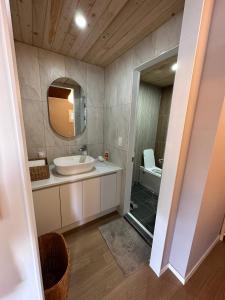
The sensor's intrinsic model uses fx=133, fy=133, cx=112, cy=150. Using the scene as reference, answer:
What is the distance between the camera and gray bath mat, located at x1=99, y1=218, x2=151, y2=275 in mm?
1384

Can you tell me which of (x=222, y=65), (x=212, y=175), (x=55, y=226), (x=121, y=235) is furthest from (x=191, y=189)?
(x=55, y=226)

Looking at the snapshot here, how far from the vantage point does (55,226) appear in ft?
5.18

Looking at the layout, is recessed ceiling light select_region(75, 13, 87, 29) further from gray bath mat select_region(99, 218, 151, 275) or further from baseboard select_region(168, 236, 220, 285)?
baseboard select_region(168, 236, 220, 285)

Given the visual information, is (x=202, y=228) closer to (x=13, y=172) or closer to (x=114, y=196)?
(x=114, y=196)

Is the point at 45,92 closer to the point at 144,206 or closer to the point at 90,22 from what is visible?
the point at 90,22

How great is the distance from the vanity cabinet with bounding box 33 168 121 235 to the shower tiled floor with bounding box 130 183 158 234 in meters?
0.40

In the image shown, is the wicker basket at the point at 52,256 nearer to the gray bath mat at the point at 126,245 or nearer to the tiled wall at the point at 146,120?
the gray bath mat at the point at 126,245

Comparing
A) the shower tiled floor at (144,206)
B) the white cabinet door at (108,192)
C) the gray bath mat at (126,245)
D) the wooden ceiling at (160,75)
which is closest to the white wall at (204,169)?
the gray bath mat at (126,245)

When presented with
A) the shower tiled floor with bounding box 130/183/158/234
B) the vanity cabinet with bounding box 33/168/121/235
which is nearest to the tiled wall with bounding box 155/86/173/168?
the shower tiled floor with bounding box 130/183/158/234

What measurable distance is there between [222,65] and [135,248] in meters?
1.87

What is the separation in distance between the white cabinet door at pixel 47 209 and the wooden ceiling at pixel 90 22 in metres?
1.62

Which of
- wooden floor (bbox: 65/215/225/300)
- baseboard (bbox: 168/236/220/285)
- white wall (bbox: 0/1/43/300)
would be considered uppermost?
white wall (bbox: 0/1/43/300)

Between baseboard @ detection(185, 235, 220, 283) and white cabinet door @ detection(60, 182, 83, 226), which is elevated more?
white cabinet door @ detection(60, 182, 83, 226)

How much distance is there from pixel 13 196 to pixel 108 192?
156 centimetres
